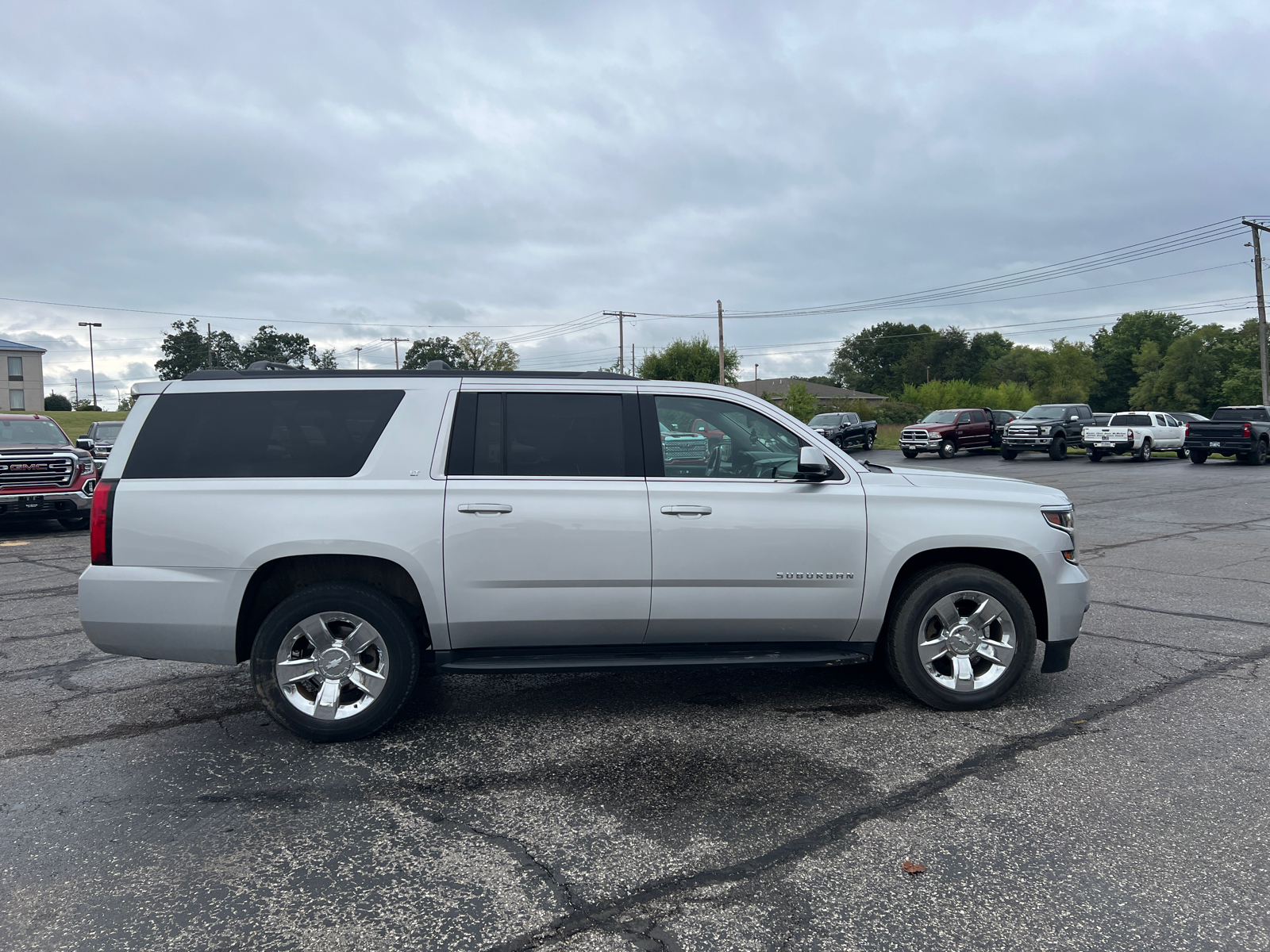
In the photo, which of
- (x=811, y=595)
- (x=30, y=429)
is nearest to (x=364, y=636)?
(x=811, y=595)

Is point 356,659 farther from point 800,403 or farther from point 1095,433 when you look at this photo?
point 800,403

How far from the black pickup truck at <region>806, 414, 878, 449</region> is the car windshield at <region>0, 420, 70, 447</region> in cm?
2749

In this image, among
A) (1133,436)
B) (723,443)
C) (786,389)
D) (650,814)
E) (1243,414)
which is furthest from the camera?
(786,389)

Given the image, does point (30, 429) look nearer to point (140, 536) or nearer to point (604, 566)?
point (140, 536)

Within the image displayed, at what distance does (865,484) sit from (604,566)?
146 cm

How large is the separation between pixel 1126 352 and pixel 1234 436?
330 feet

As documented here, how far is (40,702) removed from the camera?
201 inches

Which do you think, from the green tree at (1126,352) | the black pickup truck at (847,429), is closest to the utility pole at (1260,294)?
the black pickup truck at (847,429)

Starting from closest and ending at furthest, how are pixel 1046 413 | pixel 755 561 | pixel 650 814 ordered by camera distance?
pixel 650 814
pixel 755 561
pixel 1046 413

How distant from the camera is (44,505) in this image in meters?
12.9

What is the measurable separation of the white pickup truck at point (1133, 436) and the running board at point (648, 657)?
29449 millimetres

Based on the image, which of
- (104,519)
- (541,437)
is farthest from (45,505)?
(541,437)

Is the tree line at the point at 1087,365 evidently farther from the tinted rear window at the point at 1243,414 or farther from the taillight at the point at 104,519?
the taillight at the point at 104,519

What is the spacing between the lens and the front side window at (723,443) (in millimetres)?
4621
